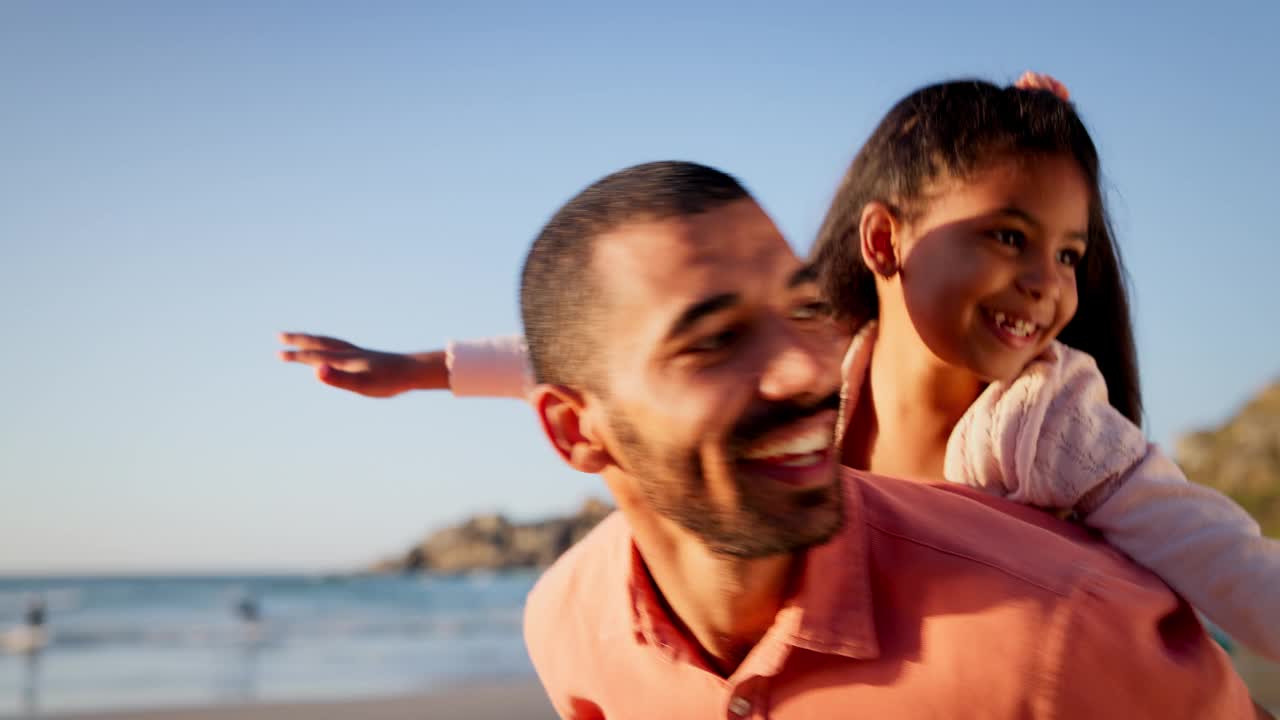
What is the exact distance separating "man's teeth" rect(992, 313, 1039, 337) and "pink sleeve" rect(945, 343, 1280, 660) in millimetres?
99

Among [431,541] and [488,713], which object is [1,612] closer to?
[431,541]

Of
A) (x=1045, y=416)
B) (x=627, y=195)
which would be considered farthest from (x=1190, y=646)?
(x=627, y=195)

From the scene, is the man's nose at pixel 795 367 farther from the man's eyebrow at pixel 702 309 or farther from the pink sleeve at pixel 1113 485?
the pink sleeve at pixel 1113 485

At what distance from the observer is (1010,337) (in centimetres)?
206

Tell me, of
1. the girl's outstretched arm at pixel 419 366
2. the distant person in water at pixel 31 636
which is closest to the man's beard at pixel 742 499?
the girl's outstretched arm at pixel 419 366

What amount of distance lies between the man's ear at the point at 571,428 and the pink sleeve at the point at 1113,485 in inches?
33.3

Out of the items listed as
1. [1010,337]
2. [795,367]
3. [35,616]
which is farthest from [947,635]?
[35,616]

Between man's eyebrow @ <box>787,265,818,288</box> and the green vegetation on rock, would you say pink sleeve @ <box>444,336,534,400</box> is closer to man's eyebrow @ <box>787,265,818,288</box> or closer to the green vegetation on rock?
man's eyebrow @ <box>787,265,818,288</box>

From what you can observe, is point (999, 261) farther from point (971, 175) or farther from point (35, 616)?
point (35, 616)

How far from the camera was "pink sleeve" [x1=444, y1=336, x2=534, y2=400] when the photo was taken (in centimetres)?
245

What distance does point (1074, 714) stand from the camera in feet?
5.19

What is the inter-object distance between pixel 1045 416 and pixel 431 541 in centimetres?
3006

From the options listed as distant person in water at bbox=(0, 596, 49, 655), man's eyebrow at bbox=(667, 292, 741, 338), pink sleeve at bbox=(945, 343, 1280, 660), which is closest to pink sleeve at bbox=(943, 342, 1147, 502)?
pink sleeve at bbox=(945, 343, 1280, 660)

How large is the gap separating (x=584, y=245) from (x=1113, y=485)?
3.46 ft
